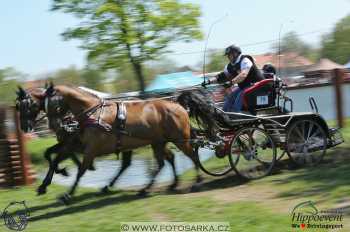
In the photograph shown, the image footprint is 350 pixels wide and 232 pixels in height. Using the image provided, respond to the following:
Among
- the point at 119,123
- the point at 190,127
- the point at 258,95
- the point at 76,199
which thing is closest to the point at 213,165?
the point at 190,127

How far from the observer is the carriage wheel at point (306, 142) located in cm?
1048

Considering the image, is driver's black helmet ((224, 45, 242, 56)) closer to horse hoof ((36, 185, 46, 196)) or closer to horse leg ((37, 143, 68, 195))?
horse leg ((37, 143, 68, 195))

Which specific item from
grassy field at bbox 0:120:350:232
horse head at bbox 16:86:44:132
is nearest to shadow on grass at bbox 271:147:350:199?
grassy field at bbox 0:120:350:232

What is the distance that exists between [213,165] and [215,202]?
10.4ft

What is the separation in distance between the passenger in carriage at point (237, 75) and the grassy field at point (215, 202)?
1304 mm

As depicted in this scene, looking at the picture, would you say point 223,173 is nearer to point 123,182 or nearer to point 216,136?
point 216,136

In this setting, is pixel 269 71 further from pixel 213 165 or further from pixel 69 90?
pixel 69 90

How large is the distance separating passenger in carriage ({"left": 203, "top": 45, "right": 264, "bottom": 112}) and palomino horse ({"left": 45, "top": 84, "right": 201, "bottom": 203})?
3.08 ft

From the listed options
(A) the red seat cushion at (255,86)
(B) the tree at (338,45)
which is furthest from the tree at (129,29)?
(B) the tree at (338,45)

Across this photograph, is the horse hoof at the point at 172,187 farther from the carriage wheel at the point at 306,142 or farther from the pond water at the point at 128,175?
the carriage wheel at the point at 306,142

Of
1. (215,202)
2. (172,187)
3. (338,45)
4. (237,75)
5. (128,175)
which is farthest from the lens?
(338,45)

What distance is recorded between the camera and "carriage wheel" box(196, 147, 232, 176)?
34.3 ft

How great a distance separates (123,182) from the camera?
10.9 meters

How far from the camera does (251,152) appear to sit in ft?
33.2
